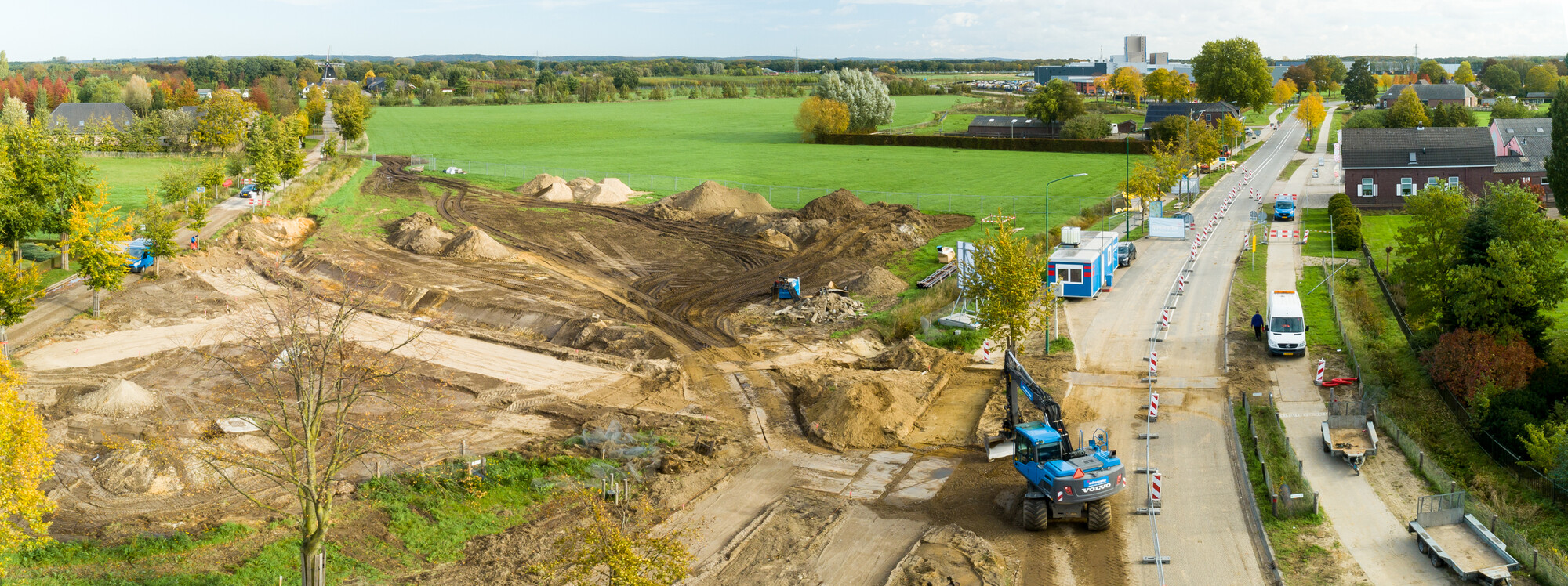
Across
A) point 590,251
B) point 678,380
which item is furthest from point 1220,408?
point 590,251

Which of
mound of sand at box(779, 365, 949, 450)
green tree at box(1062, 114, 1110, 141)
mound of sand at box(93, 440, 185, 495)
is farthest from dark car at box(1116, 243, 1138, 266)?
green tree at box(1062, 114, 1110, 141)

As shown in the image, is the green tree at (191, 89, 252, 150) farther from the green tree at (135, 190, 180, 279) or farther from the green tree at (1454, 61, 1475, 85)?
the green tree at (1454, 61, 1475, 85)

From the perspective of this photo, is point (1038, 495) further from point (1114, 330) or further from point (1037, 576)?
point (1114, 330)

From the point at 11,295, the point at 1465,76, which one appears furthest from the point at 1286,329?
the point at 1465,76

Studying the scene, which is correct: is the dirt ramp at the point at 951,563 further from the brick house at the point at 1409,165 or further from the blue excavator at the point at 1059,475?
the brick house at the point at 1409,165

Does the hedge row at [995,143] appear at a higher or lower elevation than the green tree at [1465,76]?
lower

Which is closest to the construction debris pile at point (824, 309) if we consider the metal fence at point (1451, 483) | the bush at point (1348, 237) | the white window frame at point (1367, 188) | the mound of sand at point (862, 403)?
the mound of sand at point (862, 403)

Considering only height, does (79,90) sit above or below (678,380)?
above
